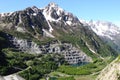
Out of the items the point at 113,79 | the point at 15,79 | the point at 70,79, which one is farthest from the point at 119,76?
the point at 70,79

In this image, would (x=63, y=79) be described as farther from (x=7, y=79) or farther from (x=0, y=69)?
(x=7, y=79)

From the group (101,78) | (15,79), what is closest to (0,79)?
(15,79)

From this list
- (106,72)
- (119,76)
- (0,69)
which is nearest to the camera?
(119,76)

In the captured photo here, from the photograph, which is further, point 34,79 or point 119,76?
point 34,79

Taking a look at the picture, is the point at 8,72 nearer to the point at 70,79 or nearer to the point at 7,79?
the point at 70,79

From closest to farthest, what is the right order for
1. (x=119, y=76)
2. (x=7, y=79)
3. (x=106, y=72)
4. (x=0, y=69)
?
1. (x=119, y=76)
2. (x=106, y=72)
3. (x=7, y=79)
4. (x=0, y=69)

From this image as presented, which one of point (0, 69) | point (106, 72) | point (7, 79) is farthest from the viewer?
point (0, 69)

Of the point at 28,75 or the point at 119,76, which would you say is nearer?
the point at 119,76

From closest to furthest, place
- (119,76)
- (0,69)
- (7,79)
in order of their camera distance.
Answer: (119,76)
(7,79)
(0,69)
